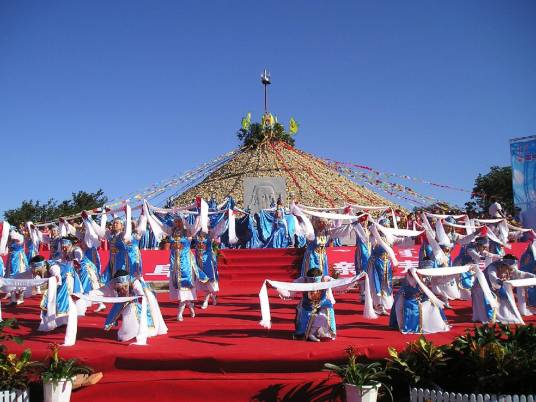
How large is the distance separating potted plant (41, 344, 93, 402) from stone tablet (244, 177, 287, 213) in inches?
666

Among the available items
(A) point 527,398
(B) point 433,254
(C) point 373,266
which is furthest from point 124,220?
(A) point 527,398

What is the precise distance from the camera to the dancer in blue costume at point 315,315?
23.6 feet

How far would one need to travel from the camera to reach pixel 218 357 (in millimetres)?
6160

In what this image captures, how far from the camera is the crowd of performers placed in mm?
7371

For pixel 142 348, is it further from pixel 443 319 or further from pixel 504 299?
pixel 504 299

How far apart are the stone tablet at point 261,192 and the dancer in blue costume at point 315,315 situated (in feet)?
49.7

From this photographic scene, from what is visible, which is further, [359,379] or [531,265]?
[531,265]

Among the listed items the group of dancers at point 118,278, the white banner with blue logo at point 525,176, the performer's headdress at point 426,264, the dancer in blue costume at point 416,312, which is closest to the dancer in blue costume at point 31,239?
the group of dancers at point 118,278

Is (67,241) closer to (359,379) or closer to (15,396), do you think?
(15,396)

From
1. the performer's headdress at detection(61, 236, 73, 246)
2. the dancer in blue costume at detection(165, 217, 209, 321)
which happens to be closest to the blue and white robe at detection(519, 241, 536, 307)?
the dancer in blue costume at detection(165, 217, 209, 321)

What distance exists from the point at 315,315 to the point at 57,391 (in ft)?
11.3

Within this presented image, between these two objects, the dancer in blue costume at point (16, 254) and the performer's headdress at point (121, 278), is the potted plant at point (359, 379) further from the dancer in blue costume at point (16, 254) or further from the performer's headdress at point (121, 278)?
the dancer in blue costume at point (16, 254)

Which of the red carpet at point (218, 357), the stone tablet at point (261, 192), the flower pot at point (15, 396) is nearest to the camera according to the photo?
the flower pot at point (15, 396)

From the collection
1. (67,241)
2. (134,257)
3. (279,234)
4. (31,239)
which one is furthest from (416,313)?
(279,234)
